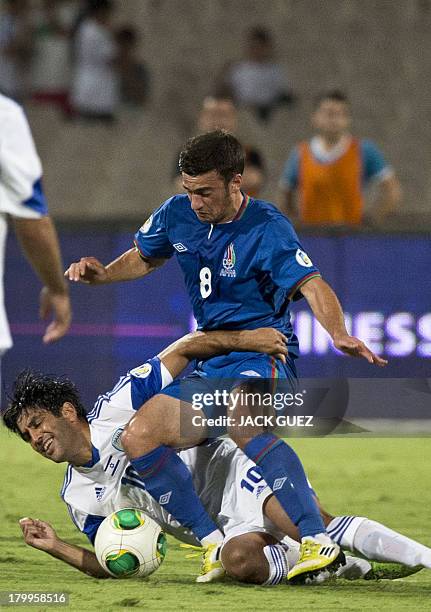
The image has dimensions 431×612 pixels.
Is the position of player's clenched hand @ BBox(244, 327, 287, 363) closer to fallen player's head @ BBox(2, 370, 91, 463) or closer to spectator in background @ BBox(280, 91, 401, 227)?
fallen player's head @ BBox(2, 370, 91, 463)

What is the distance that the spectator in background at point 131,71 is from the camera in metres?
13.8

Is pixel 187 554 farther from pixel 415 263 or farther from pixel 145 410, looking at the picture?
pixel 415 263

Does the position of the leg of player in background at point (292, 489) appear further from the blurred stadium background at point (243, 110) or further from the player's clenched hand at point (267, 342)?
the blurred stadium background at point (243, 110)

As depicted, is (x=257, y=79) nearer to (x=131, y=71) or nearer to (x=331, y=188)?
(x=131, y=71)

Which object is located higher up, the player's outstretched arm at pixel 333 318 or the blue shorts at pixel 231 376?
the player's outstretched arm at pixel 333 318

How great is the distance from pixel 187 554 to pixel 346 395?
974 mm

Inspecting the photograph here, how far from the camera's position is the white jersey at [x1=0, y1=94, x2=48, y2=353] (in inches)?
134

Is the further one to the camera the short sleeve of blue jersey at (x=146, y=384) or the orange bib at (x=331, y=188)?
the orange bib at (x=331, y=188)

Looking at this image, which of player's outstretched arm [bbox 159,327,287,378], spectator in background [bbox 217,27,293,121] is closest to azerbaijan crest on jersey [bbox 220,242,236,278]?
player's outstretched arm [bbox 159,327,287,378]

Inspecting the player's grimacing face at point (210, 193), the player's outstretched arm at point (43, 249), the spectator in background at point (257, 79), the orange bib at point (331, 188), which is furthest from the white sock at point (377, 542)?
the spectator in background at point (257, 79)

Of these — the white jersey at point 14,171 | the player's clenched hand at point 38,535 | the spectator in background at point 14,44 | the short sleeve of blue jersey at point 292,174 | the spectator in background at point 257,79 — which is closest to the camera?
the white jersey at point 14,171

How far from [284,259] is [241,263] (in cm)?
19

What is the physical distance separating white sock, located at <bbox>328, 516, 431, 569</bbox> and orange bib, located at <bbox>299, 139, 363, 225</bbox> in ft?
16.2

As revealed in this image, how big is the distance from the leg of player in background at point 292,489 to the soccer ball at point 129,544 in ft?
1.50
